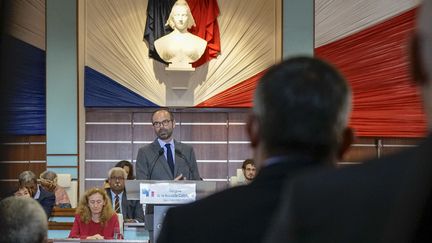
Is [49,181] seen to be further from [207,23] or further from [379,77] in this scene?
[379,77]

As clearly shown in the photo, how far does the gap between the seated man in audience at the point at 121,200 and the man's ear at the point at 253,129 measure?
7469 mm

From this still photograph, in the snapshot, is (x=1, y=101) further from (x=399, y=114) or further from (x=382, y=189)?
(x=399, y=114)

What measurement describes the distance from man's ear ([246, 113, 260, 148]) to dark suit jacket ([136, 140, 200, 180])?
584 centimetres

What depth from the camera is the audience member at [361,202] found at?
1.14ft

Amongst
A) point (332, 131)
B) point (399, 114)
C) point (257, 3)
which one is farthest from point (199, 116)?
point (332, 131)

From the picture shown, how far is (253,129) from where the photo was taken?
1.15 metres

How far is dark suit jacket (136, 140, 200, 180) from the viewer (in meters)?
7.05

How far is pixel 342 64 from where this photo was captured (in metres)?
12.4

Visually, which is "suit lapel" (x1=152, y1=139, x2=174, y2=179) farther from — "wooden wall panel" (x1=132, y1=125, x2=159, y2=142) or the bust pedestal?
"wooden wall panel" (x1=132, y1=125, x2=159, y2=142)

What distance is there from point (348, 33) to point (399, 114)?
4.91 feet

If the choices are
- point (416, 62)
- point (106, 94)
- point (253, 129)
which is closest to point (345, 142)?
point (253, 129)

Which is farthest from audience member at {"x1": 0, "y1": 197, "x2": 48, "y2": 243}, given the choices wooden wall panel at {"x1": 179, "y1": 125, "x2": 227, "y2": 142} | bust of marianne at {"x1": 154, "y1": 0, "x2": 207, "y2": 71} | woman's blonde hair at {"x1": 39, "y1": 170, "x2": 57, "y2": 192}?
wooden wall panel at {"x1": 179, "y1": 125, "x2": 227, "y2": 142}

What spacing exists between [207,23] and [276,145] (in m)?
11.5

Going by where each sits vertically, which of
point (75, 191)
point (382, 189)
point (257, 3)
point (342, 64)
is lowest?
point (75, 191)
